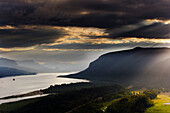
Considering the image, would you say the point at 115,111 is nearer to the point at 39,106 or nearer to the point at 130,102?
the point at 130,102

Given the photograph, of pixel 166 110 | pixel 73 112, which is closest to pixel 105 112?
pixel 73 112

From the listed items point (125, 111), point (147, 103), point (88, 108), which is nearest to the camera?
point (125, 111)

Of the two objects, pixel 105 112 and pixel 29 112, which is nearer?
pixel 105 112

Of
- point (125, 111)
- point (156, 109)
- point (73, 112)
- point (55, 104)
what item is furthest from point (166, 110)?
point (55, 104)

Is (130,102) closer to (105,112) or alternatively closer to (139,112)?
(139,112)

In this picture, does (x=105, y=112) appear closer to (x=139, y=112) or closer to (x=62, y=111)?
(x=139, y=112)

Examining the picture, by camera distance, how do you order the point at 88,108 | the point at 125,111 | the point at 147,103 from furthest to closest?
the point at 147,103 → the point at 88,108 → the point at 125,111

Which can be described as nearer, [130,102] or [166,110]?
[166,110]

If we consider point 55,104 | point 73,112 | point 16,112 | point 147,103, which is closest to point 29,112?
point 16,112
